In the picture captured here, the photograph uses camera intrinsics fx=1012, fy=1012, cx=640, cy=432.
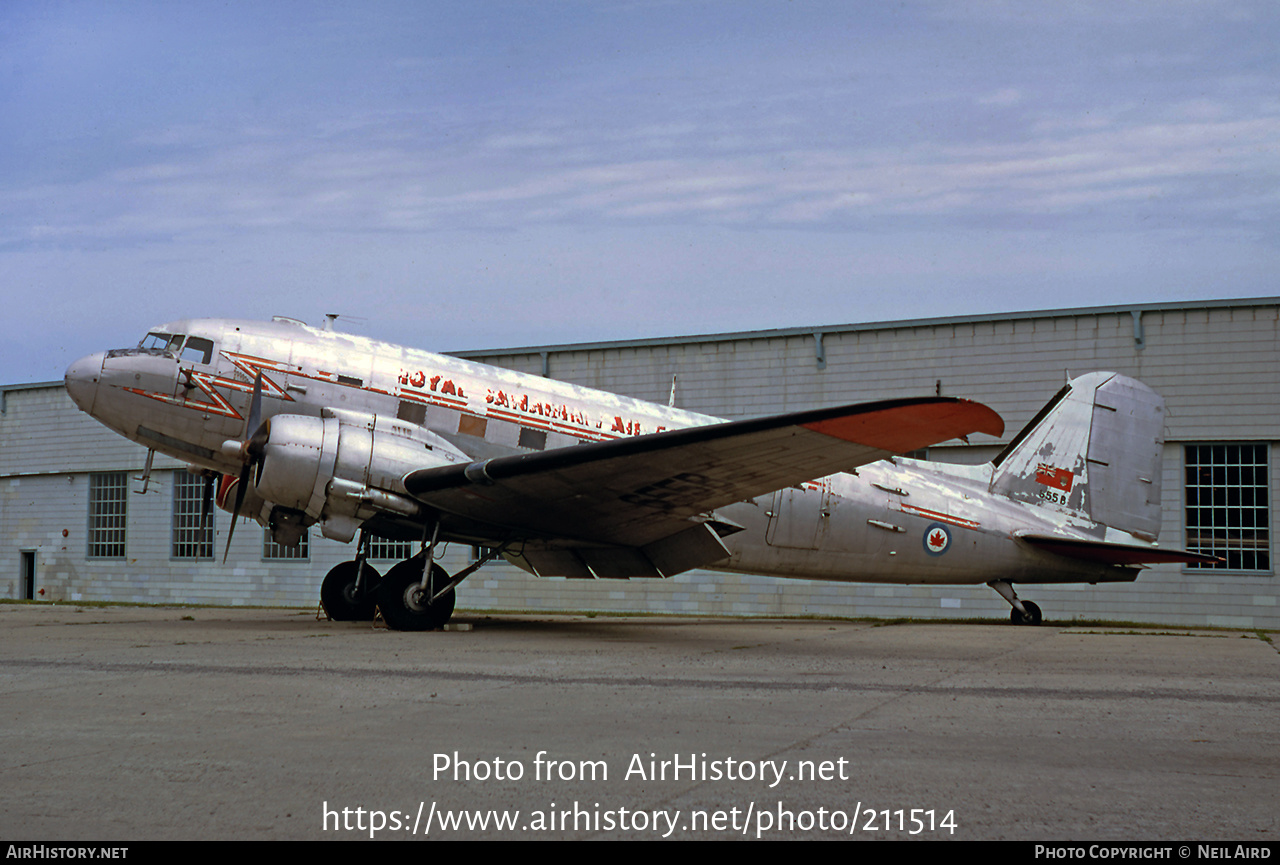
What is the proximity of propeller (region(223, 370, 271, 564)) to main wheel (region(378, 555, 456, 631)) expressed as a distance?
2.10m

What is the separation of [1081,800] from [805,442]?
640 centimetres

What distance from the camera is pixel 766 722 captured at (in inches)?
240

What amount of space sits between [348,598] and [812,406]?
12.7 m

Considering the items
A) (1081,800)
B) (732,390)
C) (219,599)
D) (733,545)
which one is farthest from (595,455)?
(219,599)

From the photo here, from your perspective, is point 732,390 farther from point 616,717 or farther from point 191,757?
point 191,757

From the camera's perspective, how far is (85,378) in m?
13.9

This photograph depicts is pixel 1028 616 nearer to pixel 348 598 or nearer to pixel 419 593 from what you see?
pixel 419 593

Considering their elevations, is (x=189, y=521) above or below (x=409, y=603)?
above

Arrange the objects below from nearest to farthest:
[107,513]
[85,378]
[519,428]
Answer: [85,378] → [519,428] → [107,513]

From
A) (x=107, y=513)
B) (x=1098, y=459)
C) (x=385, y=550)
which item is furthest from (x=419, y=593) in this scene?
(x=107, y=513)

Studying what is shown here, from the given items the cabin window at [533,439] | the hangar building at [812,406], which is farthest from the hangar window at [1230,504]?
the cabin window at [533,439]

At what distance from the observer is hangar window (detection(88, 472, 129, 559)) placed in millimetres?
32281

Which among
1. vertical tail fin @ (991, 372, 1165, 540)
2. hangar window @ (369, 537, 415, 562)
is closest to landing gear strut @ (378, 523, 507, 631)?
vertical tail fin @ (991, 372, 1165, 540)

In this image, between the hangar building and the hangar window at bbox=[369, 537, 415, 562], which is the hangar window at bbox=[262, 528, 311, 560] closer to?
the hangar building
